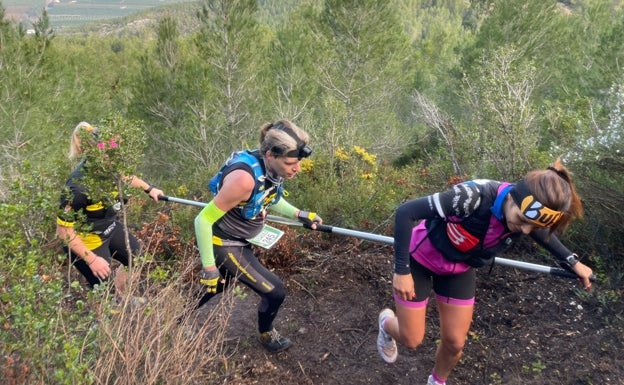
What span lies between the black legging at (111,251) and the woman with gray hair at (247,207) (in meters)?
0.81

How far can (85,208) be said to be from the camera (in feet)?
11.2

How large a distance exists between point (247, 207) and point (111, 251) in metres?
1.40

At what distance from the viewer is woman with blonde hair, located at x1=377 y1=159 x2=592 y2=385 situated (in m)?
2.38

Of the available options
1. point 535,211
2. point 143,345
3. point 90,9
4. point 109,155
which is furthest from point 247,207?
point 90,9

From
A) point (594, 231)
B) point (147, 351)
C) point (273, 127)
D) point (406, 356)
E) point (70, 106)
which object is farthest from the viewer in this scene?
point (70, 106)

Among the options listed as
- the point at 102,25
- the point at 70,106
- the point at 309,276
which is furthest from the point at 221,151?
the point at 102,25

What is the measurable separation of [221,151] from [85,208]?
1730 centimetres

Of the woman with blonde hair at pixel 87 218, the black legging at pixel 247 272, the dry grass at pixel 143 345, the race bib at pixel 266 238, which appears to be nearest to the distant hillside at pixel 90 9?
the woman with blonde hair at pixel 87 218

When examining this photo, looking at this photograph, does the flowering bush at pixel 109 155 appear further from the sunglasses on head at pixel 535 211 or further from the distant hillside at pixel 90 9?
the distant hillside at pixel 90 9

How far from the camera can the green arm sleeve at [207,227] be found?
120 inches

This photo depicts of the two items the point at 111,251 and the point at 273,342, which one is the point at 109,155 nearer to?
the point at 111,251

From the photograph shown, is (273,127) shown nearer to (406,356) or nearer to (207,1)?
(406,356)

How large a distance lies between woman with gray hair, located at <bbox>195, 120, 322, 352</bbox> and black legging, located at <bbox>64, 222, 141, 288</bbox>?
81 cm

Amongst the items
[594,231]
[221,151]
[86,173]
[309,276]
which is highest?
[86,173]
